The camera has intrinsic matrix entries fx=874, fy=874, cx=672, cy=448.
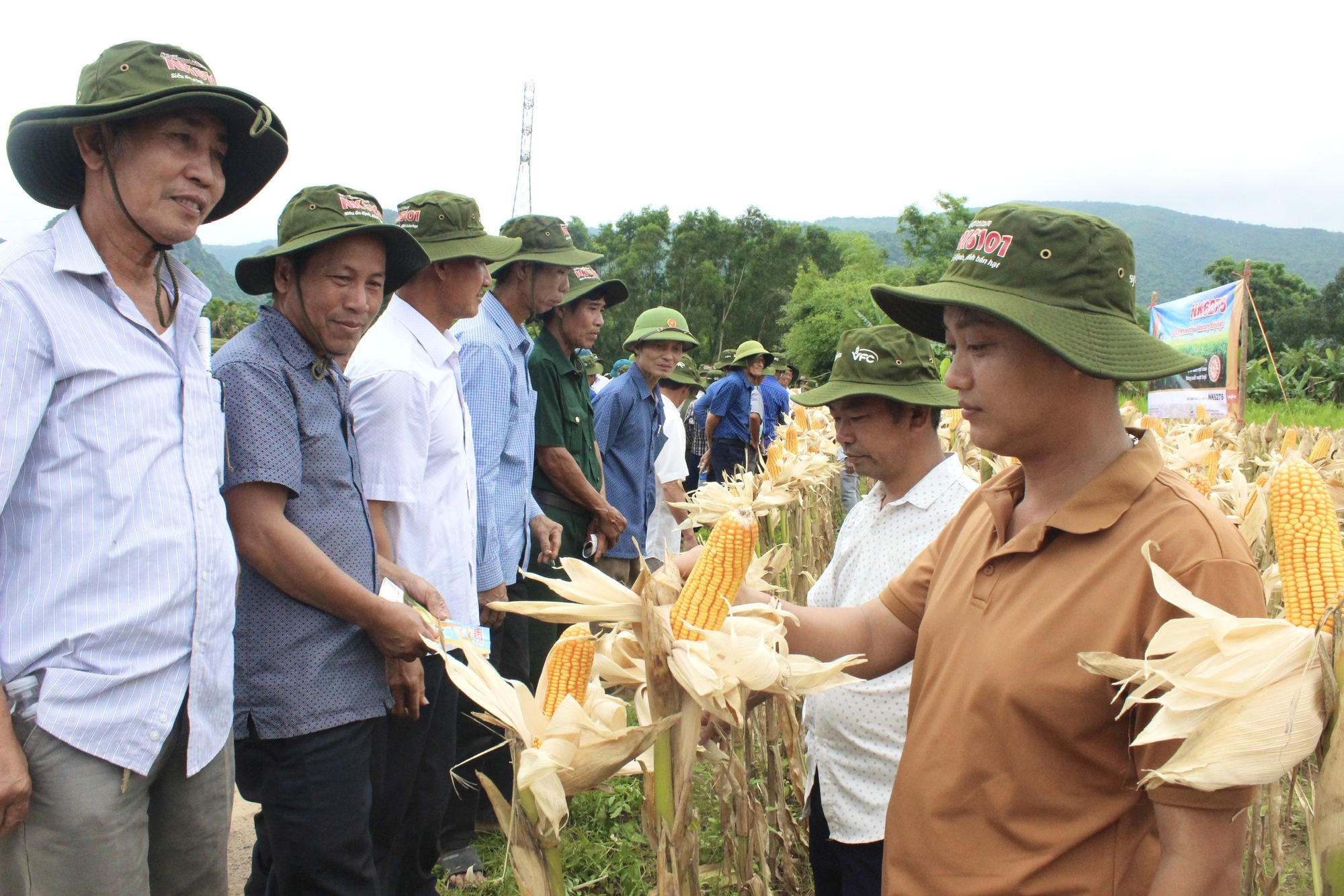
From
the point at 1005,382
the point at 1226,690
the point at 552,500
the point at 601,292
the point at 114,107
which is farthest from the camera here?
the point at 601,292

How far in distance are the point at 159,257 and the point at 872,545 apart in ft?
6.35

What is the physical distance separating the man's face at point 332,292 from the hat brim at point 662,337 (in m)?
2.91

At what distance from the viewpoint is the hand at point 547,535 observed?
3857 mm

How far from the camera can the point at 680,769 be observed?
4.83 ft

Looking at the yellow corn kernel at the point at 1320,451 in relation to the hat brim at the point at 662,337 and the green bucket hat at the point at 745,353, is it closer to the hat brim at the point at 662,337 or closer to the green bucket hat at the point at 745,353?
the hat brim at the point at 662,337

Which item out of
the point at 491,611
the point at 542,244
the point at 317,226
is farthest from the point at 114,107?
the point at 542,244

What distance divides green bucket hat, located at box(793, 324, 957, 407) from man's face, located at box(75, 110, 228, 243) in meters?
1.64

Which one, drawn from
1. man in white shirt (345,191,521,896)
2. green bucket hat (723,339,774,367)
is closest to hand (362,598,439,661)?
man in white shirt (345,191,521,896)

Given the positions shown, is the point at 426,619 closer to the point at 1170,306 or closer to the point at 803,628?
the point at 803,628

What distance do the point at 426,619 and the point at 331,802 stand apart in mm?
502

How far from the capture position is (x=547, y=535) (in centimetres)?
389

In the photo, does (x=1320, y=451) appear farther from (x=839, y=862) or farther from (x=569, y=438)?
(x=569, y=438)

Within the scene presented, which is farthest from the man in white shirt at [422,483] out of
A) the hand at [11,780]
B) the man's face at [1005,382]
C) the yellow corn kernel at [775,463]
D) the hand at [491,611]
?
the yellow corn kernel at [775,463]

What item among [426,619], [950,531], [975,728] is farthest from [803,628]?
[426,619]
